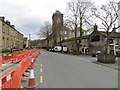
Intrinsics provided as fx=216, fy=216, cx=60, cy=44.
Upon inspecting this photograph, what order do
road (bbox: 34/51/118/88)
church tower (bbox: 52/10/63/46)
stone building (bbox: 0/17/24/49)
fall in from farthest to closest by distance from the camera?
church tower (bbox: 52/10/63/46) < stone building (bbox: 0/17/24/49) < road (bbox: 34/51/118/88)

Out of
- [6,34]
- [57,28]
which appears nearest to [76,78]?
[6,34]

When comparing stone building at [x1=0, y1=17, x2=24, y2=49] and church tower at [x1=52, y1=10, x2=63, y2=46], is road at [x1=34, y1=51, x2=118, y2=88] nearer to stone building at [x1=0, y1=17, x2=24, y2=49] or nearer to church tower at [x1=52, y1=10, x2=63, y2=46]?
stone building at [x1=0, y1=17, x2=24, y2=49]

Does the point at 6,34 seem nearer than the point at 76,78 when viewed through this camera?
No

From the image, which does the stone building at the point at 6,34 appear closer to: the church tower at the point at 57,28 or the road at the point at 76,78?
the church tower at the point at 57,28

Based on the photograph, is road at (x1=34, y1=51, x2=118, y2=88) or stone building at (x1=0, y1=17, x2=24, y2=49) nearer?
road at (x1=34, y1=51, x2=118, y2=88)

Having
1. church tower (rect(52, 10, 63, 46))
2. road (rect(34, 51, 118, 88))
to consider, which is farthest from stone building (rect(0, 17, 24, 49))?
road (rect(34, 51, 118, 88))

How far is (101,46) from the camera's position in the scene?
2333 inches

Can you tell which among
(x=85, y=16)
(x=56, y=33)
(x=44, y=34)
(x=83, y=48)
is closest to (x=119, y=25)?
(x=85, y=16)

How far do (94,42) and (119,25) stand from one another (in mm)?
31837

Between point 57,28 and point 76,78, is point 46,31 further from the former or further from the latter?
point 76,78

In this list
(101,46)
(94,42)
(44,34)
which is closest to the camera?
(101,46)

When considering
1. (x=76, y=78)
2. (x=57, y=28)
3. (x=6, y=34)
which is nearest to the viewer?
(x=76, y=78)

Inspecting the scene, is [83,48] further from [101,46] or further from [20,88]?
[20,88]

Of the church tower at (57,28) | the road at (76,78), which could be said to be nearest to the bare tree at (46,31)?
the church tower at (57,28)
